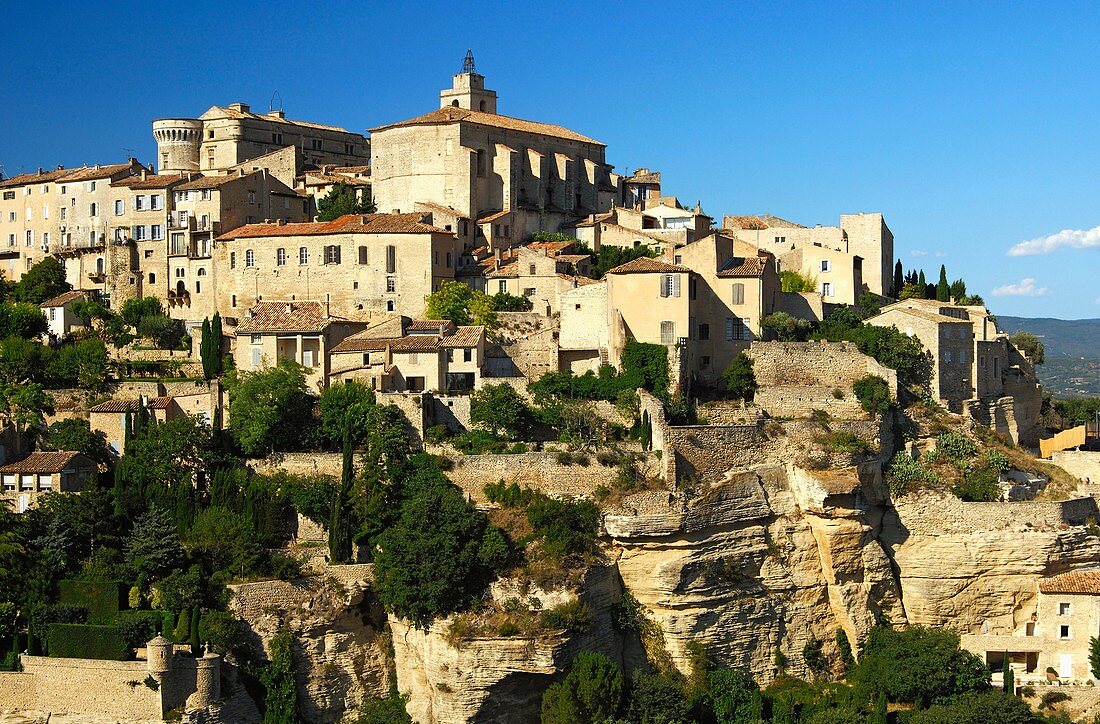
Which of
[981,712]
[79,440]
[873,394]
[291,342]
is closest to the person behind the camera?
[981,712]

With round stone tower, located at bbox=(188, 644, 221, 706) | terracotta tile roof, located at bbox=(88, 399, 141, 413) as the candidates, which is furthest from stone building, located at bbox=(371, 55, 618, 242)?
round stone tower, located at bbox=(188, 644, 221, 706)

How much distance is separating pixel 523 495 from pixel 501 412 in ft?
11.3

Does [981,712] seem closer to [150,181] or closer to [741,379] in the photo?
[741,379]

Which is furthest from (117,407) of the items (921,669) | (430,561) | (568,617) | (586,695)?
(921,669)

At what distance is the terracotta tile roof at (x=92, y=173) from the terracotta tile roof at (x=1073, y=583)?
4058 cm

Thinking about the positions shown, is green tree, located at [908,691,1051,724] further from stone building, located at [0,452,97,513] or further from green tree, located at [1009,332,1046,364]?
green tree, located at [1009,332,1046,364]

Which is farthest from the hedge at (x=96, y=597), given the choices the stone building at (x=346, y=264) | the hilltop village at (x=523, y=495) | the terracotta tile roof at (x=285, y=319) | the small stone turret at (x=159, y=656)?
the stone building at (x=346, y=264)

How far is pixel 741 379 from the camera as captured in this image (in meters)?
52.7

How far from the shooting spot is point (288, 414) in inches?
1935

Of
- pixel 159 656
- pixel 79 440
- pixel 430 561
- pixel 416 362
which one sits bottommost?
pixel 159 656

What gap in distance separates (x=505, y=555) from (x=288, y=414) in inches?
356

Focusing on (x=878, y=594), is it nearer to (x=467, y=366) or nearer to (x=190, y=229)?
(x=467, y=366)

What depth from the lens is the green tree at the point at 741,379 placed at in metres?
52.7

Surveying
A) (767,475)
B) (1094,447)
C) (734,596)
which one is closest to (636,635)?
(734,596)
